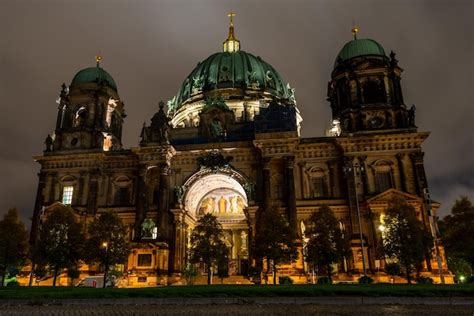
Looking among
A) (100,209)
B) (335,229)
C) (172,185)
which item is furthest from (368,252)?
(100,209)

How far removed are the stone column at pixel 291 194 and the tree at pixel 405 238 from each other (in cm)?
1009

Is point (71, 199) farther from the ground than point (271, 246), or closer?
farther from the ground

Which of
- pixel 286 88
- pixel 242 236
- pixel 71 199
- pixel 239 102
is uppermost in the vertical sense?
pixel 286 88

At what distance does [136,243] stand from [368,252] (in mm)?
24635

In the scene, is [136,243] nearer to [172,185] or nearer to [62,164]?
[172,185]

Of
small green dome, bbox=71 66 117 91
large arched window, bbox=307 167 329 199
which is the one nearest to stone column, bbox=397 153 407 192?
large arched window, bbox=307 167 329 199

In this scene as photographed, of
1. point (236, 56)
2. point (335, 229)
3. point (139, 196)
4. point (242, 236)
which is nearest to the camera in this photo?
point (335, 229)

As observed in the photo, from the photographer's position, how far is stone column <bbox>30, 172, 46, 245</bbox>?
47409 mm

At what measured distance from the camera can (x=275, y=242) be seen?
3656 centimetres

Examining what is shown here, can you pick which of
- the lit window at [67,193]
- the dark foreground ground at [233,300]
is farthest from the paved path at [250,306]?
the lit window at [67,193]

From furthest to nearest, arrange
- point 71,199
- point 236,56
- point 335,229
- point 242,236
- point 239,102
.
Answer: point 236,56, point 239,102, point 242,236, point 71,199, point 335,229

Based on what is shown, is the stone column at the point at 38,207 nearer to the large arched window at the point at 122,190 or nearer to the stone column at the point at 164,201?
the large arched window at the point at 122,190

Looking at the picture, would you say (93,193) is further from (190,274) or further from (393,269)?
(393,269)

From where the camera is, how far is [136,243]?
43.5 metres
